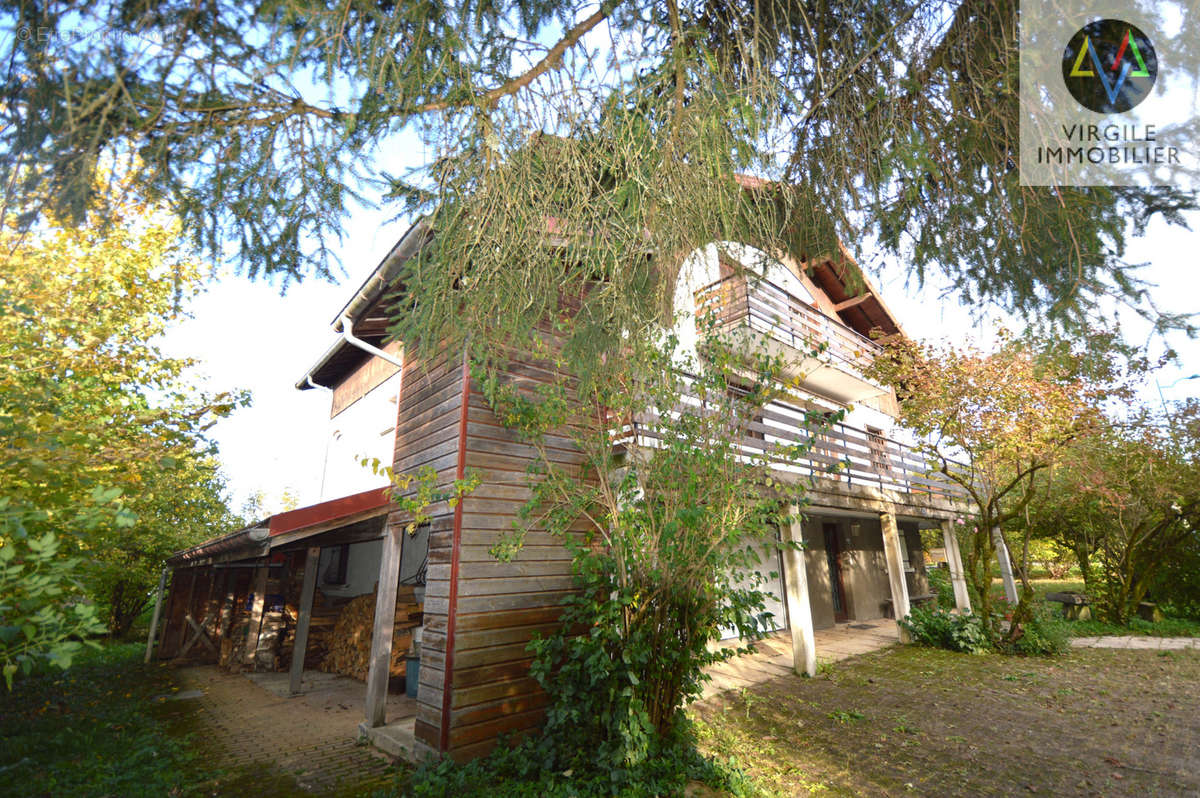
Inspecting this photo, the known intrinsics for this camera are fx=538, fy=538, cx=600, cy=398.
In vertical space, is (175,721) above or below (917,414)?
below

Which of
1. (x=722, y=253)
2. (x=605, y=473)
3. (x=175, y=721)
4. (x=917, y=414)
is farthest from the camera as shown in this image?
(x=917, y=414)

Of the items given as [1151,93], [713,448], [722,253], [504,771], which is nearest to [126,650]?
[504,771]

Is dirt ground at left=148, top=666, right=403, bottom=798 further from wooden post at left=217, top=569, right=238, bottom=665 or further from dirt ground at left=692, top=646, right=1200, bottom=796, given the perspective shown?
dirt ground at left=692, top=646, right=1200, bottom=796

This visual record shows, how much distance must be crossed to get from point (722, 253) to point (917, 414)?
7790 millimetres

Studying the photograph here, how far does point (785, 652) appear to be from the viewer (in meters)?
9.41

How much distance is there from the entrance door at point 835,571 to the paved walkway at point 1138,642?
168 inches

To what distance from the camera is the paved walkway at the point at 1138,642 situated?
9836mm

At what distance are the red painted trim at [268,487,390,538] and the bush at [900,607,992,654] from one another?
381 inches

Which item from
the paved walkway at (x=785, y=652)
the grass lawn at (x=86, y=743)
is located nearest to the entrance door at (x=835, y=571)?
the paved walkway at (x=785, y=652)

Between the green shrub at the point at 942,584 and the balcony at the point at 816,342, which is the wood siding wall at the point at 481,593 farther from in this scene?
the green shrub at the point at 942,584

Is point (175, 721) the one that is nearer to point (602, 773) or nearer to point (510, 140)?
point (602, 773)

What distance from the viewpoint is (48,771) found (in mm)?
5098

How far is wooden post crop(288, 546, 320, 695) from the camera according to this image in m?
8.38

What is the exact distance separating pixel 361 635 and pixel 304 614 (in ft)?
5.76
